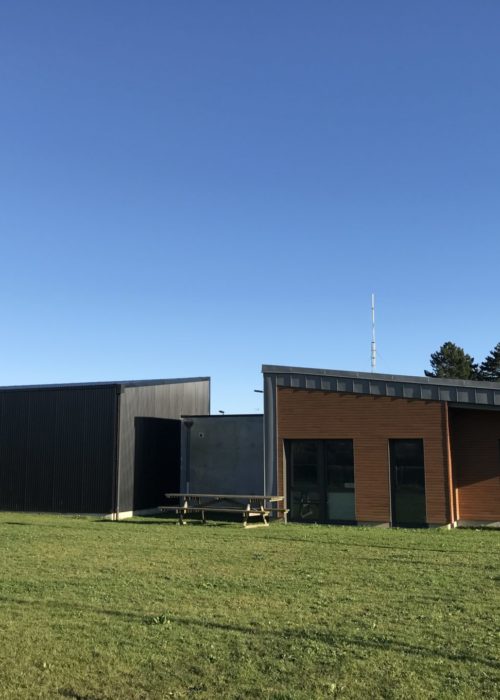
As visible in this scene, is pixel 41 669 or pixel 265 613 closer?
pixel 41 669

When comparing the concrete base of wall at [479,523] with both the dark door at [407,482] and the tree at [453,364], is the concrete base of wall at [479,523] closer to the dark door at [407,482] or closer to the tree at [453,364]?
the dark door at [407,482]

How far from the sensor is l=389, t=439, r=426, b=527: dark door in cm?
1834

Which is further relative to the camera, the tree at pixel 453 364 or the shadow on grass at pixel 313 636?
the tree at pixel 453 364

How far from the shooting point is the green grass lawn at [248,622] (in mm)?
5363

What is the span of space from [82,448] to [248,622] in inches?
624

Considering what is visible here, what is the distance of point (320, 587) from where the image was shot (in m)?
9.26

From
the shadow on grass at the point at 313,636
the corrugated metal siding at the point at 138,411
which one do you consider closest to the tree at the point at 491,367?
the corrugated metal siding at the point at 138,411

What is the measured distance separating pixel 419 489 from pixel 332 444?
2.67 m

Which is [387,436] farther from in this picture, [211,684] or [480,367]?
[480,367]

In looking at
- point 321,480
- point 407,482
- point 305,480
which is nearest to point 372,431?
point 407,482

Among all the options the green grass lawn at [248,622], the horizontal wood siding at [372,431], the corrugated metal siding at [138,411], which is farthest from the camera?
the corrugated metal siding at [138,411]


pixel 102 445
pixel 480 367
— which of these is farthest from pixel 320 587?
pixel 480 367

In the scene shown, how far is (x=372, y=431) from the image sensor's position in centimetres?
1892

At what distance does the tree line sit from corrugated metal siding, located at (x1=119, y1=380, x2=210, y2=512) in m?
50.6
